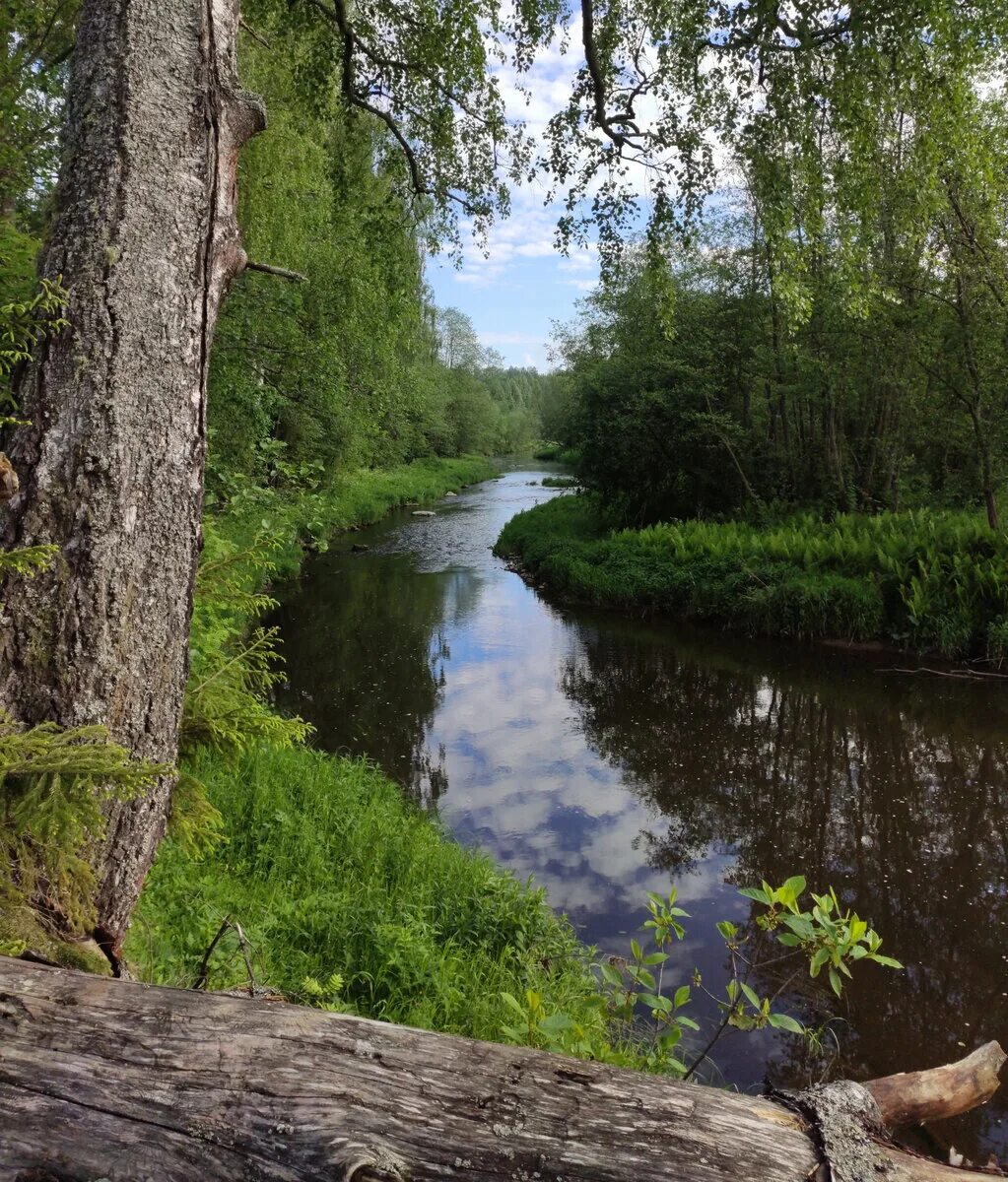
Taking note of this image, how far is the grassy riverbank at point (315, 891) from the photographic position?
107 inches

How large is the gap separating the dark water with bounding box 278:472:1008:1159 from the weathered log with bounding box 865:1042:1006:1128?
279cm

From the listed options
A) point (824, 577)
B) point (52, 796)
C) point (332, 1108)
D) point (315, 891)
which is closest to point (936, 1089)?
point (332, 1108)

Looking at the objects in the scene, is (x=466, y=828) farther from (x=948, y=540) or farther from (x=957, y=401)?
(x=957, y=401)

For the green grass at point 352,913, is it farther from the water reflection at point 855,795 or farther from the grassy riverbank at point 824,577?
the grassy riverbank at point 824,577

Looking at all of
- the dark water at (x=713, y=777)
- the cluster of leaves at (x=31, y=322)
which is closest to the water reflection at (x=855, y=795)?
the dark water at (x=713, y=777)

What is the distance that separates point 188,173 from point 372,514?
84.0 feet

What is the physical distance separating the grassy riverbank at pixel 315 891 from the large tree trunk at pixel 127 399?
412 millimetres

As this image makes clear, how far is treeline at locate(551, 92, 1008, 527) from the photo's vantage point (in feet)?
41.8

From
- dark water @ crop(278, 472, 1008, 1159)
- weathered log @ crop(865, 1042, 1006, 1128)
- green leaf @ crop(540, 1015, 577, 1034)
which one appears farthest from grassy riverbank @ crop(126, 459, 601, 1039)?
weathered log @ crop(865, 1042, 1006, 1128)

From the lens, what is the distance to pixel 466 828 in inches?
272

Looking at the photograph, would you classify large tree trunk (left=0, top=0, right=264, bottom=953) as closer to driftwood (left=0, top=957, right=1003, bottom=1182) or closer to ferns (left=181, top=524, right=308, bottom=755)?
ferns (left=181, top=524, right=308, bottom=755)

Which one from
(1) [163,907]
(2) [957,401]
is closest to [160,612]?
(1) [163,907]

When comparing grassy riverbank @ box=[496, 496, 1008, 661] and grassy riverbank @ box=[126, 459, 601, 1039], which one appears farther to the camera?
grassy riverbank @ box=[496, 496, 1008, 661]

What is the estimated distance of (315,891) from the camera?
199 inches
